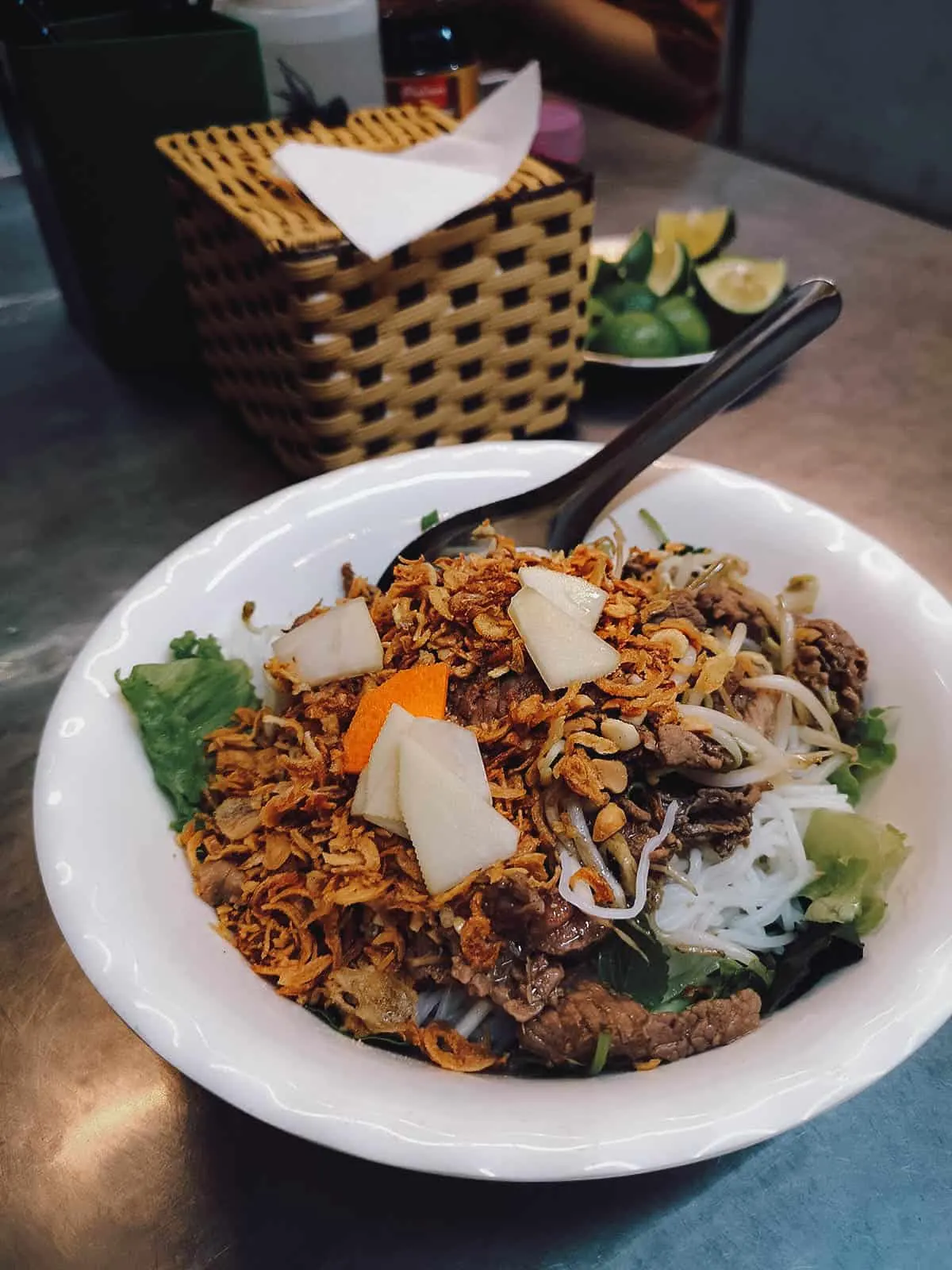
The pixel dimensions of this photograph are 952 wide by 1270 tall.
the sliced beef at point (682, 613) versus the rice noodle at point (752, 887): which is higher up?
the sliced beef at point (682, 613)

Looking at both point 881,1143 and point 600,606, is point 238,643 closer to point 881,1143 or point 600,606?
point 600,606

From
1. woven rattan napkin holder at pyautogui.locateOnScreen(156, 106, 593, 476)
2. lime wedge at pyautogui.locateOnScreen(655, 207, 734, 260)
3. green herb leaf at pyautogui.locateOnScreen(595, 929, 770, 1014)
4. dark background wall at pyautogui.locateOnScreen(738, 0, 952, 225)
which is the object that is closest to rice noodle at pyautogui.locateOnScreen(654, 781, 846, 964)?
green herb leaf at pyautogui.locateOnScreen(595, 929, 770, 1014)

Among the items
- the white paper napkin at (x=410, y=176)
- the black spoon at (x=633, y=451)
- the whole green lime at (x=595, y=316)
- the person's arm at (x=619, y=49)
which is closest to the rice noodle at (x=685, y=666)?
the black spoon at (x=633, y=451)

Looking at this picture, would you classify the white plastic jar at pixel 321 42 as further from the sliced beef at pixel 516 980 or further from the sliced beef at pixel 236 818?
the sliced beef at pixel 516 980

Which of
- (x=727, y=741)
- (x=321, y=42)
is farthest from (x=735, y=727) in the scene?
(x=321, y=42)

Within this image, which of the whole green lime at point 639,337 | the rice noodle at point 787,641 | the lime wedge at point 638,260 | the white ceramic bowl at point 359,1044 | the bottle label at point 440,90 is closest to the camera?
the white ceramic bowl at point 359,1044

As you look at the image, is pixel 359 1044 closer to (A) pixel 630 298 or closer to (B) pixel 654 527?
(B) pixel 654 527
